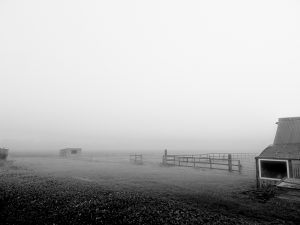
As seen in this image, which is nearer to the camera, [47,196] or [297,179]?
[47,196]

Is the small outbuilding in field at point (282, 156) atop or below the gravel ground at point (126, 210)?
atop

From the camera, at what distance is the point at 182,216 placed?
12773mm

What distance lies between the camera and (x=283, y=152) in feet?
75.3

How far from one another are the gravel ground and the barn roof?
24.6 ft

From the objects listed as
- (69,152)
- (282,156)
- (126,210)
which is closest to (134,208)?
(126,210)

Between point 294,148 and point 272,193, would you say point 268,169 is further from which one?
point 272,193

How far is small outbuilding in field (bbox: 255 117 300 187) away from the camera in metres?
21.5

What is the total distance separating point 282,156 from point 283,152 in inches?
36.4

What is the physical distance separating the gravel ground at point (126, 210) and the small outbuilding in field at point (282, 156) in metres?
6.90

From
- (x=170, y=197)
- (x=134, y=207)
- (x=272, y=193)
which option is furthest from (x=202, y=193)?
(x=134, y=207)

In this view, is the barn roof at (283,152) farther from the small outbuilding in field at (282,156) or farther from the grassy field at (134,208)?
the grassy field at (134,208)

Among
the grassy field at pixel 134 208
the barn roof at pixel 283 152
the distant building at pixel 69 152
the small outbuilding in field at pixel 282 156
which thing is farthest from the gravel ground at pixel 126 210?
the distant building at pixel 69 152

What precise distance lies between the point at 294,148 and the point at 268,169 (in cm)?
574

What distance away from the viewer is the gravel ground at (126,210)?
12188 mm
